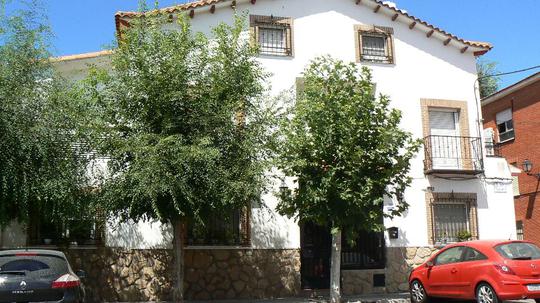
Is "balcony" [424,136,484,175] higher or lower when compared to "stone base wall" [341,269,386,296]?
higher

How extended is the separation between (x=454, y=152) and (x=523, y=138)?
862cm

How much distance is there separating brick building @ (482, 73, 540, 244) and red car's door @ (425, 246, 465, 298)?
11.2m

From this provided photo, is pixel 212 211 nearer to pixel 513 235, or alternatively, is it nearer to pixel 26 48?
pixel 26 48

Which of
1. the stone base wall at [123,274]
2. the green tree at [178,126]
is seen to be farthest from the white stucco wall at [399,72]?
the green tree at [178,126]

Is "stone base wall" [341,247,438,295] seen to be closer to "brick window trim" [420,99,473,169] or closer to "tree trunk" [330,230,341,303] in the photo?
"tree trunk" [330,230,341,303]

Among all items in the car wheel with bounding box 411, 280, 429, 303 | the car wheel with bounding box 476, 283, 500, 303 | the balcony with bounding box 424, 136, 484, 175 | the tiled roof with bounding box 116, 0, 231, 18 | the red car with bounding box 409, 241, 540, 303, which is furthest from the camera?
the balcony with bounding box 424, 136, 484, 175

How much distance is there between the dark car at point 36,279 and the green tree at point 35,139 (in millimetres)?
2922

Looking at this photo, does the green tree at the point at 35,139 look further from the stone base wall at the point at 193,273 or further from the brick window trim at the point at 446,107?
the brick window trim at the point at 446,107

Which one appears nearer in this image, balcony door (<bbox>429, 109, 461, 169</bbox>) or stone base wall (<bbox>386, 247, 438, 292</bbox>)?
stone base wall (<bbox>386, 247, 438, 292</bbox>)

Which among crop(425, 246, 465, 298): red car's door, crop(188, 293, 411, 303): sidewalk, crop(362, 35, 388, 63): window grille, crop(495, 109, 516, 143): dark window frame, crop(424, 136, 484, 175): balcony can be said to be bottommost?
crop(188, 293, 411, 303): sidewalk

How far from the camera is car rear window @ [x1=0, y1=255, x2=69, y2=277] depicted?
8.49 meters

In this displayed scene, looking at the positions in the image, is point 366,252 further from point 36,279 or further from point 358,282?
point 36,279

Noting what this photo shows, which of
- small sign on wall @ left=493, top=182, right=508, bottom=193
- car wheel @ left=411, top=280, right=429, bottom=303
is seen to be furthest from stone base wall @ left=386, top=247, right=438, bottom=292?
small sign on wall @ left=493, top=182, right=508, bottom=193

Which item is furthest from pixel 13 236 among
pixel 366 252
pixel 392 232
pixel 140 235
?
pixel 392 232
